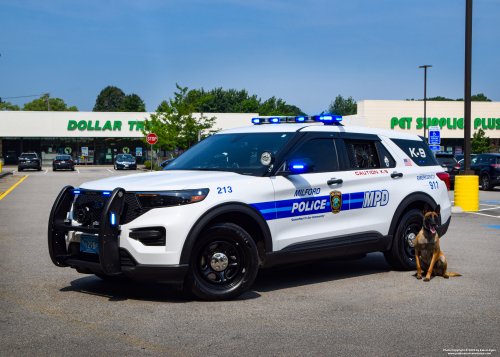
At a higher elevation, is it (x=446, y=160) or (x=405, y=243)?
(x=446, y=160)

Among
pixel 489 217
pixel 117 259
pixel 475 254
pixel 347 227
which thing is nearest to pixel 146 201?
pixel 117 259

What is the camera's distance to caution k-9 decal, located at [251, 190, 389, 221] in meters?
5.71

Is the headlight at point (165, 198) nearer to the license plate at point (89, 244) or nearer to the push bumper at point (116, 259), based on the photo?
the push bumper at point (116, 259)

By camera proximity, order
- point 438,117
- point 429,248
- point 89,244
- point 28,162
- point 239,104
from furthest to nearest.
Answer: point 239,104
point 438,117
point 28,162
point 429,248
point 89,244

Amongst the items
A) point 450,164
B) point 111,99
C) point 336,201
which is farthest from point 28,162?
point 111,99

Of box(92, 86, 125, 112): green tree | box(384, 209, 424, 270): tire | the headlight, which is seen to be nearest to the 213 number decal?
the headlight

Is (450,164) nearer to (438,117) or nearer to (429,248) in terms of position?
(429,248)

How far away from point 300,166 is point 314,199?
546mm

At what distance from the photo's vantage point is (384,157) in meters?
7.07

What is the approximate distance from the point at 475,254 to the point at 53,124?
181 feet

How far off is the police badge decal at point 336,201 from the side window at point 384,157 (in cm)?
102

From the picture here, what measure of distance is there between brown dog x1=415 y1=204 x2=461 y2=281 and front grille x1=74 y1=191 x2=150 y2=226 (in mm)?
3297

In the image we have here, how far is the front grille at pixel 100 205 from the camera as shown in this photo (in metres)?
5.14

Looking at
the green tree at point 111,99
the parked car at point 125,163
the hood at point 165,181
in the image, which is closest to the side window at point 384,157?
the hood at point 165,181
